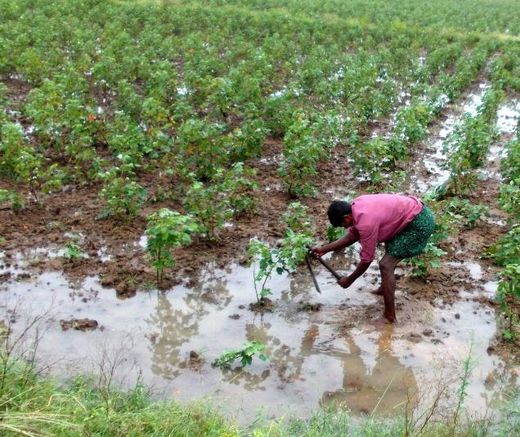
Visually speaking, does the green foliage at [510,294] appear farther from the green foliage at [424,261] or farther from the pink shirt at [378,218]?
the pink shirt at [378,218]

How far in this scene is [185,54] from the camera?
1522 centimetres

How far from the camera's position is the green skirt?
5.86 metres

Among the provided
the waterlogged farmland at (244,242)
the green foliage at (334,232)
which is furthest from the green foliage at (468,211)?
the green foliage at (334,232)

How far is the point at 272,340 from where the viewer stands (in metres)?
5.85

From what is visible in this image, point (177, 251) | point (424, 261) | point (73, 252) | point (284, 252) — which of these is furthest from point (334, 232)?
point (73, 252)

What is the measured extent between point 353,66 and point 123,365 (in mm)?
11061

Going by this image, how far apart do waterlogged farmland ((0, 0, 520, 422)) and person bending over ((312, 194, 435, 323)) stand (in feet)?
1.55

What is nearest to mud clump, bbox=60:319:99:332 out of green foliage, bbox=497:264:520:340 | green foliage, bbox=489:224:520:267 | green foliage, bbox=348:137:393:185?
green foliage, bbox=497:264:520:340

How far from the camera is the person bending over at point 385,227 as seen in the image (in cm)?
557

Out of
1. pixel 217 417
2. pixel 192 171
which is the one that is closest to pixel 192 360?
pixel 217 417

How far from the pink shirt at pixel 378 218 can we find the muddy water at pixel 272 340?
0.94m

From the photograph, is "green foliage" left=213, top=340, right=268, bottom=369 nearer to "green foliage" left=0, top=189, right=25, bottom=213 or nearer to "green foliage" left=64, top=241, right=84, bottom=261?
"green foliage" left=64, top=241, right=84, bottom=261

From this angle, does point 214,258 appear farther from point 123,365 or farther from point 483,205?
point 483,205

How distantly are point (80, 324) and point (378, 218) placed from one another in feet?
9.79
